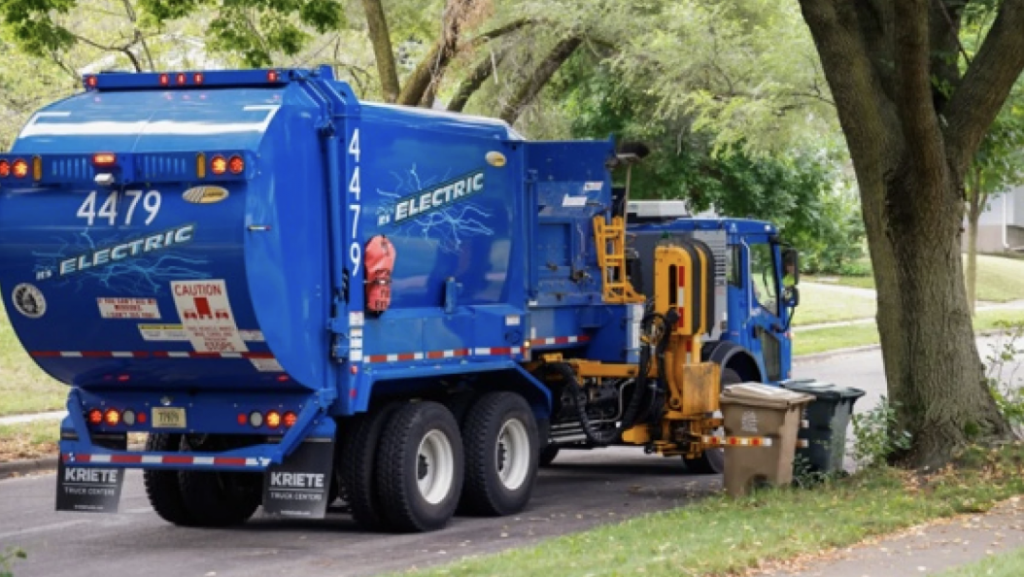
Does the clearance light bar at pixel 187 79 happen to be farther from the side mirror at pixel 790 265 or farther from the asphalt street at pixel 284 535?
the side mirror at pixel 790 265

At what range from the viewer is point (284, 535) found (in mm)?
13719

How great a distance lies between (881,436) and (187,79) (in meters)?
6.33

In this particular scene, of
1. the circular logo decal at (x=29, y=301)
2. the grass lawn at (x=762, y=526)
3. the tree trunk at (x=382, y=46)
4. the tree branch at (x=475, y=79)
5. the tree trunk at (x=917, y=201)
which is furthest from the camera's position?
the tree branch at (x=475, y=79)

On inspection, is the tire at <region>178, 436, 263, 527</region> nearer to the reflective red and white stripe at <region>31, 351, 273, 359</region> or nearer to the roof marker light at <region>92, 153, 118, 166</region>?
the reflective red and white stripe at <region>31, 351, 273, 359</region>

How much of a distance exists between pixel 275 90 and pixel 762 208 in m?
22.3

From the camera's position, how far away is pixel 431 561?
476 inches

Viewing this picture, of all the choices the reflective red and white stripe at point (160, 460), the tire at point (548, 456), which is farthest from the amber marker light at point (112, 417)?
the tire at point (548, 456)

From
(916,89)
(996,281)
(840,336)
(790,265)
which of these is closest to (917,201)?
(916,89)

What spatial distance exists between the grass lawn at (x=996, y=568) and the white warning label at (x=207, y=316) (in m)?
4.84

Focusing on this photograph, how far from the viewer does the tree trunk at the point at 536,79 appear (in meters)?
25.3

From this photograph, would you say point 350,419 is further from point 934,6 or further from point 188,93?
point 934,6

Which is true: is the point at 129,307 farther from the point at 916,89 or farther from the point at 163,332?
the point at 916,89

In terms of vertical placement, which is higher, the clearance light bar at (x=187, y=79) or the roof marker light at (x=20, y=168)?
the clearance light bar at (x=187, y=79)

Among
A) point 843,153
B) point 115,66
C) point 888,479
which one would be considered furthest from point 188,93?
point 843,153
